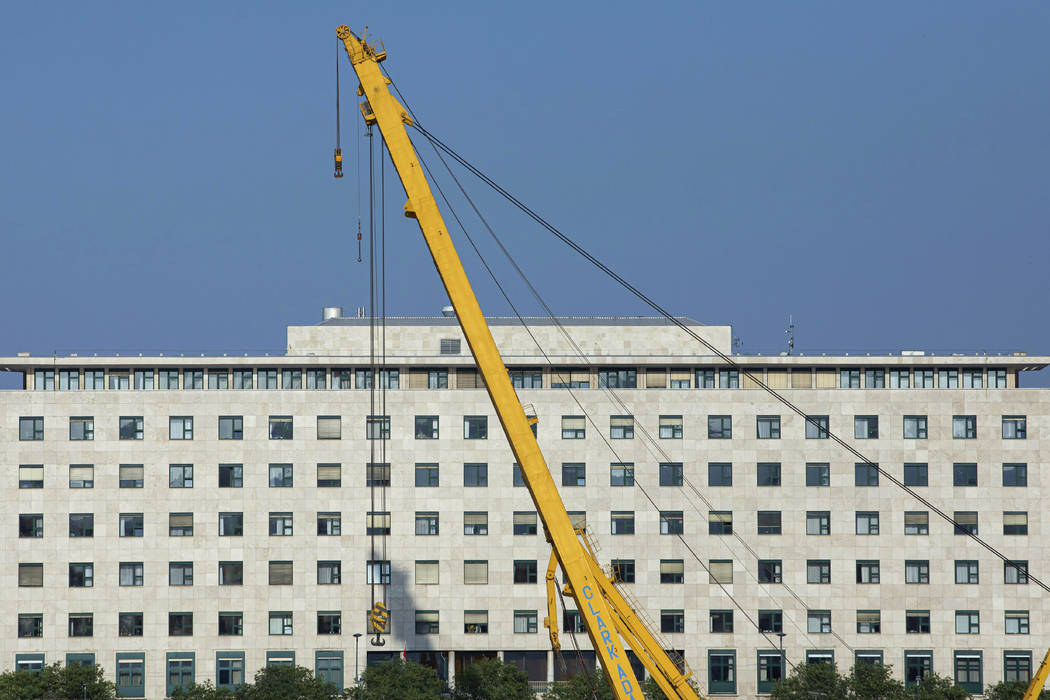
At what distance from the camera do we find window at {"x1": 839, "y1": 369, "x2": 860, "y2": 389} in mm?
109500

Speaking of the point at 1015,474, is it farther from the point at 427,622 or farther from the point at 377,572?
the point at 377,572

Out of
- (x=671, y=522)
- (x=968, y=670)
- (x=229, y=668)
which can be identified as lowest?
(x=968, y=670)

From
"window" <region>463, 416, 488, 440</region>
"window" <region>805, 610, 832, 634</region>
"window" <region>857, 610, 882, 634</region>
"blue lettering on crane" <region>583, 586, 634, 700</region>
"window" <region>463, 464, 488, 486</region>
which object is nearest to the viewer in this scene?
"blue lettering on crane" <region>583, 586, 634, 700</region>

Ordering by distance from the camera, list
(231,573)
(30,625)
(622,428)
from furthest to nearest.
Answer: (622,428), (231,573), (30,625)

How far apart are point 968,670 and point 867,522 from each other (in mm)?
12085

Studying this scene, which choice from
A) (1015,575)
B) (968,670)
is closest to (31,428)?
(968,670)

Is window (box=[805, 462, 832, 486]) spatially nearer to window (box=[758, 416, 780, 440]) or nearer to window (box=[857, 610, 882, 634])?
window (box=[758, 416, 780, 440])

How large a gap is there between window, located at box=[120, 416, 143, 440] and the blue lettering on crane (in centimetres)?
5870

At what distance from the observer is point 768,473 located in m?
108

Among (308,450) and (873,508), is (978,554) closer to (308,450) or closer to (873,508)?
(873,508)

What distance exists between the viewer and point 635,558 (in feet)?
350

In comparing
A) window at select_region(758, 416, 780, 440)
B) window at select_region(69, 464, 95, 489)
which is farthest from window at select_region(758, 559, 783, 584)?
window at select_region(69, 464, 95, 489)

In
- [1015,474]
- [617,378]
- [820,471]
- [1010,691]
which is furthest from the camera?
[617,378]

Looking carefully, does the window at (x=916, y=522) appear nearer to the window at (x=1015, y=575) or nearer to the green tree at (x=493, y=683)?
the window at (x=1015, y=575)
